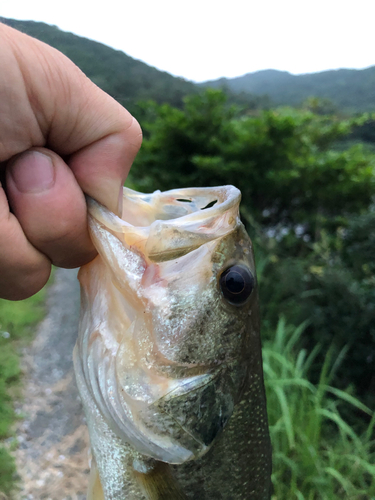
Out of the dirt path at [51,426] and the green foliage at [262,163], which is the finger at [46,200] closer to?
the dirt path at [51,426]

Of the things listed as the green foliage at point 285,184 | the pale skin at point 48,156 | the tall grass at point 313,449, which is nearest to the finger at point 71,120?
the pale skin at point 48,156

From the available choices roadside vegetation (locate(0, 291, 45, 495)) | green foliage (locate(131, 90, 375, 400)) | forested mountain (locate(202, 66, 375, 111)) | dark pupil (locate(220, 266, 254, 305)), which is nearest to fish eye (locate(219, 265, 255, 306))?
dark pupil (locate(220, 266, 254, 305))

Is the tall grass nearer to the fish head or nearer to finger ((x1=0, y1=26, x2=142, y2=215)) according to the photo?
the fish head

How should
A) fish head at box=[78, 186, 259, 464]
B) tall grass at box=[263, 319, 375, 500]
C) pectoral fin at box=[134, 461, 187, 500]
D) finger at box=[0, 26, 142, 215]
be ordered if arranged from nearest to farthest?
finger at box=[0, 26, 142, 215]
fish head at box=[78, 186, 259, 464]
pectoral fin at box=[134, 461, 187, 500]
tall grass at box=[263, 319, 375, 500]

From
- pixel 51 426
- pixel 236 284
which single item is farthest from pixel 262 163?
pixel 51 426

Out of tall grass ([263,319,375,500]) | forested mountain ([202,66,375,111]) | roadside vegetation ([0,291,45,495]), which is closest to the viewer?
tall grass ([263,319,375,500])

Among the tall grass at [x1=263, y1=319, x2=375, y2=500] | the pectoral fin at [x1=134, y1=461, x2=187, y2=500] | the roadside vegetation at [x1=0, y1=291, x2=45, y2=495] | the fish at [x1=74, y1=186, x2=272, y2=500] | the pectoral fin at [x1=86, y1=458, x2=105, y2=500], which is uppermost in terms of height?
Answer: the fish at [x1=74, y1=186, x2=272, y2=500]

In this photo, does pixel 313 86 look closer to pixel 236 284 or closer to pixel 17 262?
pixel 236 284

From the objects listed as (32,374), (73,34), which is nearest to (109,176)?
(73,34)

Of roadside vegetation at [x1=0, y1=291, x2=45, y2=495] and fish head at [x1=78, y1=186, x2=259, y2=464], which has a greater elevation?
fish head at [x1=78, y1=186, x2=259, y2=464]
